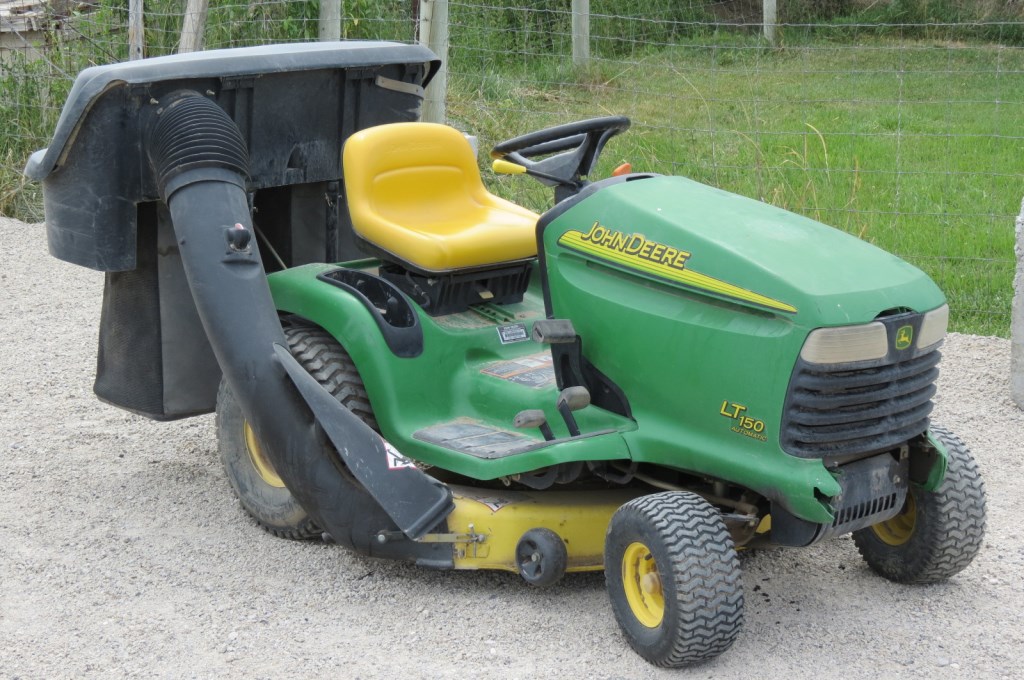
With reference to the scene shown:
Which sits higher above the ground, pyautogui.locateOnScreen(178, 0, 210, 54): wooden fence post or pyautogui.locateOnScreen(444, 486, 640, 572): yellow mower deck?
pyautogui.locateOnScreen(178, 0, 210, 54): wooden fence post

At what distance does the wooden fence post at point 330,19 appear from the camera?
23.3ft

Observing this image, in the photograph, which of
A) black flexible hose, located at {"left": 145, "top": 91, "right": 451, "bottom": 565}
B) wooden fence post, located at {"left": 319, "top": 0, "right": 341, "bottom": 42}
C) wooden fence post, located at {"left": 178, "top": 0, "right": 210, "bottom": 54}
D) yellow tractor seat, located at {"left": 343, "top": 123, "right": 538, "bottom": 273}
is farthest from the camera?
wooden fence post, located at {"left": 178, "top": 0, "right": 210, "bottom": 54}

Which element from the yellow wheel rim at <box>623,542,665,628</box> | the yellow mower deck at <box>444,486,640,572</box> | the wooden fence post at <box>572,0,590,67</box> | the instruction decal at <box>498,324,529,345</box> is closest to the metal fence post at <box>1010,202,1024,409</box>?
the instruction decal at <box>498,324,529,345</box>

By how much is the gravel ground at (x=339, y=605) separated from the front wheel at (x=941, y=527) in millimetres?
90

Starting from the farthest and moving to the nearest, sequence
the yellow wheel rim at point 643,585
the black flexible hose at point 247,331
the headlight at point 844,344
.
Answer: the black flexible hose at point 247,331, the yellow wheel rim at point 643,585, the headlight at point 844,344

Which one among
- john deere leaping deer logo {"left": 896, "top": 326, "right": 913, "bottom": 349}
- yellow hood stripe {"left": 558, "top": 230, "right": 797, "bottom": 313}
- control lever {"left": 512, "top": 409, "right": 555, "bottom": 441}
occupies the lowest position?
control lever {"left": 512, "top": 409, "right": 555, "bottom": 441}

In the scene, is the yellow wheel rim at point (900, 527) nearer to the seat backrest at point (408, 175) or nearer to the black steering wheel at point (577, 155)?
the black steering wheel at point (577, 155)

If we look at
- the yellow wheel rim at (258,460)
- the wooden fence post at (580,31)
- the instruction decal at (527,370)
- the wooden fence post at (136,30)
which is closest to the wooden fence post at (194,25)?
the wooden fence post at (136,30)

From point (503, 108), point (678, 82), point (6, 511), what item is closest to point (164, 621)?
point (6, 511)

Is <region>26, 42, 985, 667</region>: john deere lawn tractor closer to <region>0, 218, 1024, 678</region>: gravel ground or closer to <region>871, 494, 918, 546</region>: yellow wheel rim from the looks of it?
<region>871, 494, 918, 546</region>: yellow wheel rim

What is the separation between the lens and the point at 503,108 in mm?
8570

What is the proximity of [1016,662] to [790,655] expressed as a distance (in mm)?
582

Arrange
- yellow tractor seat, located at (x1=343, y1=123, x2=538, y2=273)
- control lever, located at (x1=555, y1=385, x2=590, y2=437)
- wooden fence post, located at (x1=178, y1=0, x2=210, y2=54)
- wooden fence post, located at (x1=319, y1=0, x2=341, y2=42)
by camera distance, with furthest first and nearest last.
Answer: wooden fence post, located at (x1=178, y1=0, x2=210, y2=54) → wooden fence post, located at (x1=319, y1=0, x2=341, y2=42) → yellow tractor seat, located at (x1=343, y1=123, x2=538, y2=273) → control lever, located at (x1=555, y1=385, x2=590, y2=437)

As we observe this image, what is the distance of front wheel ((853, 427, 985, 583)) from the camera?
365 centimetres
